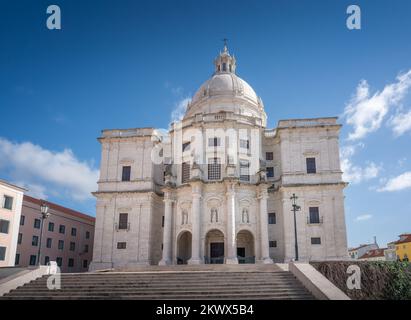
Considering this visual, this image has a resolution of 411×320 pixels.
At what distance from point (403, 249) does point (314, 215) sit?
4136 cm

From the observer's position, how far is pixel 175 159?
43.0 metres

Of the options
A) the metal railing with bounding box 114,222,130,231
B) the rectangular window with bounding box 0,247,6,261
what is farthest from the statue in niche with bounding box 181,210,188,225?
the rectangular window with bounding box 0,247,6,261

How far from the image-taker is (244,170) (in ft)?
135

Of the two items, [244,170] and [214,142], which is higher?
[214,142]

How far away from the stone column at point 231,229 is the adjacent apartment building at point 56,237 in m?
24.3

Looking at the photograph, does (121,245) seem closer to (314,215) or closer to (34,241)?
(34,241)

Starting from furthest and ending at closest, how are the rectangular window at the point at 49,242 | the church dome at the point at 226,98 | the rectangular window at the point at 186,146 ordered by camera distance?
the church dome at the point at 226,98, the rectangular window at the point at 49,242, the rectangular window at the point at 186,146

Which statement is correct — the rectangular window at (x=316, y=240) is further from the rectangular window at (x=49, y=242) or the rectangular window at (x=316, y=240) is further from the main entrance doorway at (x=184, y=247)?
the rectangular window at (x=49, y=242)

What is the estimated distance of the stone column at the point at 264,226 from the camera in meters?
36.8

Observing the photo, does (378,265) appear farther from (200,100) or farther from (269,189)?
(200,100)

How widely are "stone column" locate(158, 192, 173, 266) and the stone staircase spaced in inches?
623

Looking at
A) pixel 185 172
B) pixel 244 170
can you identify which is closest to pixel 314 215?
pixel 244 170

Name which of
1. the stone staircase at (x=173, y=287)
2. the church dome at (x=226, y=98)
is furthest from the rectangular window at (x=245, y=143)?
the stone staircase at (x=173, y=287)
